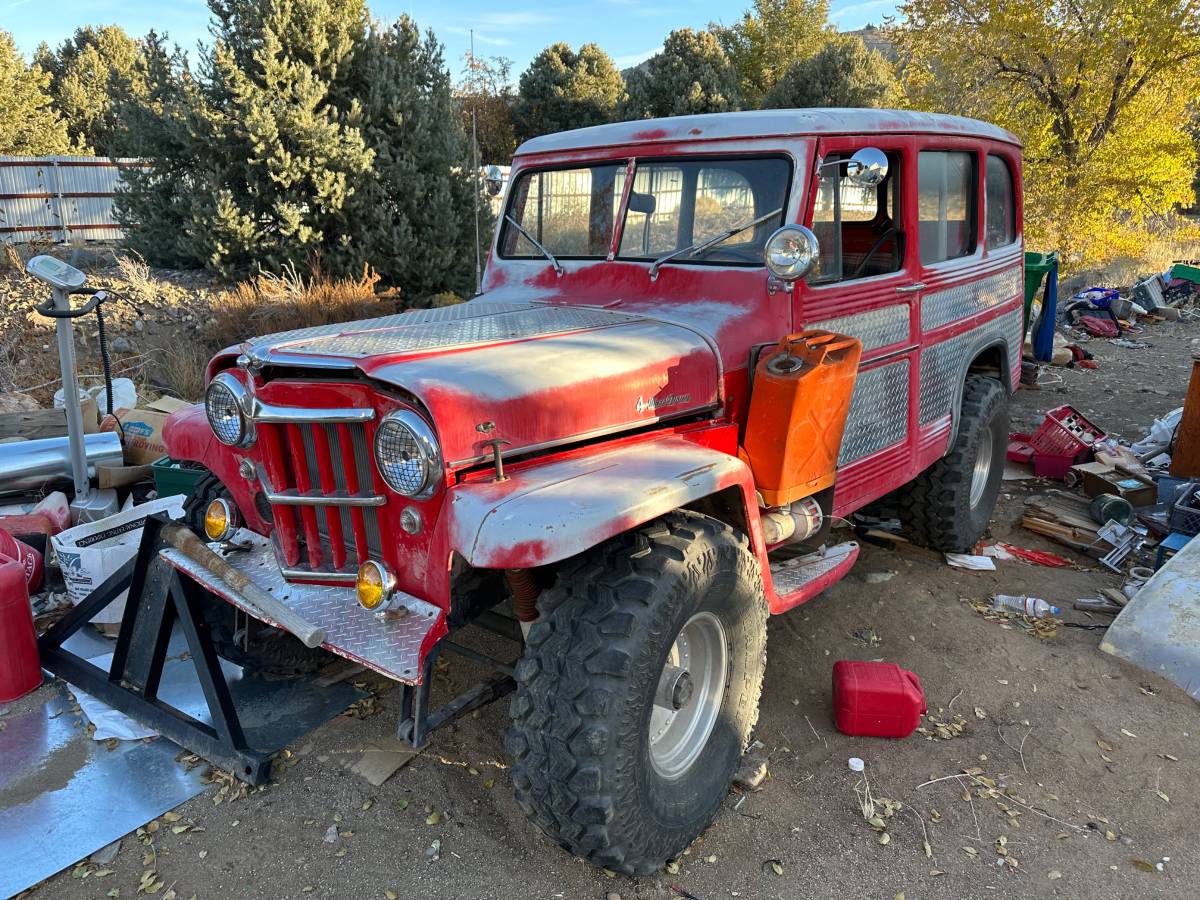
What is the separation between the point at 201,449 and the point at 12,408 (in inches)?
160

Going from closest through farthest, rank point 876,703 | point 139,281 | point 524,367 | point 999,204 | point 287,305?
1. point 524,367
2. point 876,703
3. point 999,204
4. point 287,305
5. point 139,281

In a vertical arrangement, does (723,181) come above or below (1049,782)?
above

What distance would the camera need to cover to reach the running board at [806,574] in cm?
314

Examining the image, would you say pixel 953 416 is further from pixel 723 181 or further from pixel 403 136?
pixel 403 136

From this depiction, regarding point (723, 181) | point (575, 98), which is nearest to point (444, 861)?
point (723, 181)

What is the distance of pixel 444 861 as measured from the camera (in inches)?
104

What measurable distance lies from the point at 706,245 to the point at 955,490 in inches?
83.5

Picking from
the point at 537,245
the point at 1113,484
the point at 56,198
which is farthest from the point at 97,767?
the point at 56,198

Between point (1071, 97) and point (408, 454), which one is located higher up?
point (1071, 97)

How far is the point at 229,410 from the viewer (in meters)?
2.76

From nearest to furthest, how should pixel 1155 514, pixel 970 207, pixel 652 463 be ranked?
pixel 652 463, pixel 970 207, pixel 1155 514

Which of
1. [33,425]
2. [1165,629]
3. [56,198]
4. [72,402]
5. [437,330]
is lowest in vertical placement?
[1165,629]

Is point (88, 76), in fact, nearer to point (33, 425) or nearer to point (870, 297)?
point (33, 425)

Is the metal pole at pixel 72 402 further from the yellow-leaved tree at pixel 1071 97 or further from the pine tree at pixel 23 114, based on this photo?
the pine tree at pixel 23 114
